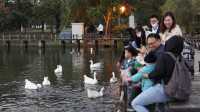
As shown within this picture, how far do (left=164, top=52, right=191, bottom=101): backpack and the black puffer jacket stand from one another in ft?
0.28

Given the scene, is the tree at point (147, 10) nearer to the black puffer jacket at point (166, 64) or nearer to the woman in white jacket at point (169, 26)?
the woman in white jacket at point (169, 26)

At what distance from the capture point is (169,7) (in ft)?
183

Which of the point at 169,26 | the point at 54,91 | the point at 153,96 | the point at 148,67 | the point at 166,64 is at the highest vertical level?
the point at 169,26

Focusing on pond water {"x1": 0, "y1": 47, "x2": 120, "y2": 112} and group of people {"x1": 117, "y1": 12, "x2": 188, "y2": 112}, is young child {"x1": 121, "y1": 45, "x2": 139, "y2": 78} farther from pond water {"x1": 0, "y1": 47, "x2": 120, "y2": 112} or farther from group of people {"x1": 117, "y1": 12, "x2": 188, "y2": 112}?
pond water {"x1": 0, "y1": 47, "x2": 120, "y2": 112}

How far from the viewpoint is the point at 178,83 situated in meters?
8.79

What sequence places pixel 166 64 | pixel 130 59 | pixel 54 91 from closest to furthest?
pixel 166 64 < pixel 130 59 < pixel 54 91

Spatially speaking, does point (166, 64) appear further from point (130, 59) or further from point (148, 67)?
point (130, 59)

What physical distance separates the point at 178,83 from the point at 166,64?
0.38 m

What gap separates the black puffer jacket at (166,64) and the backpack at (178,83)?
85 millimetres

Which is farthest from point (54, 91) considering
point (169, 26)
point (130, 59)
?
point (169, 26)

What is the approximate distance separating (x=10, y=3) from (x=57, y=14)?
701 centimetres

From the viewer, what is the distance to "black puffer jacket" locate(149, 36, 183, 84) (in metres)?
8.88

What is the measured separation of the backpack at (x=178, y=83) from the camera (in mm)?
8789

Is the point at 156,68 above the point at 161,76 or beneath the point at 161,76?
above
